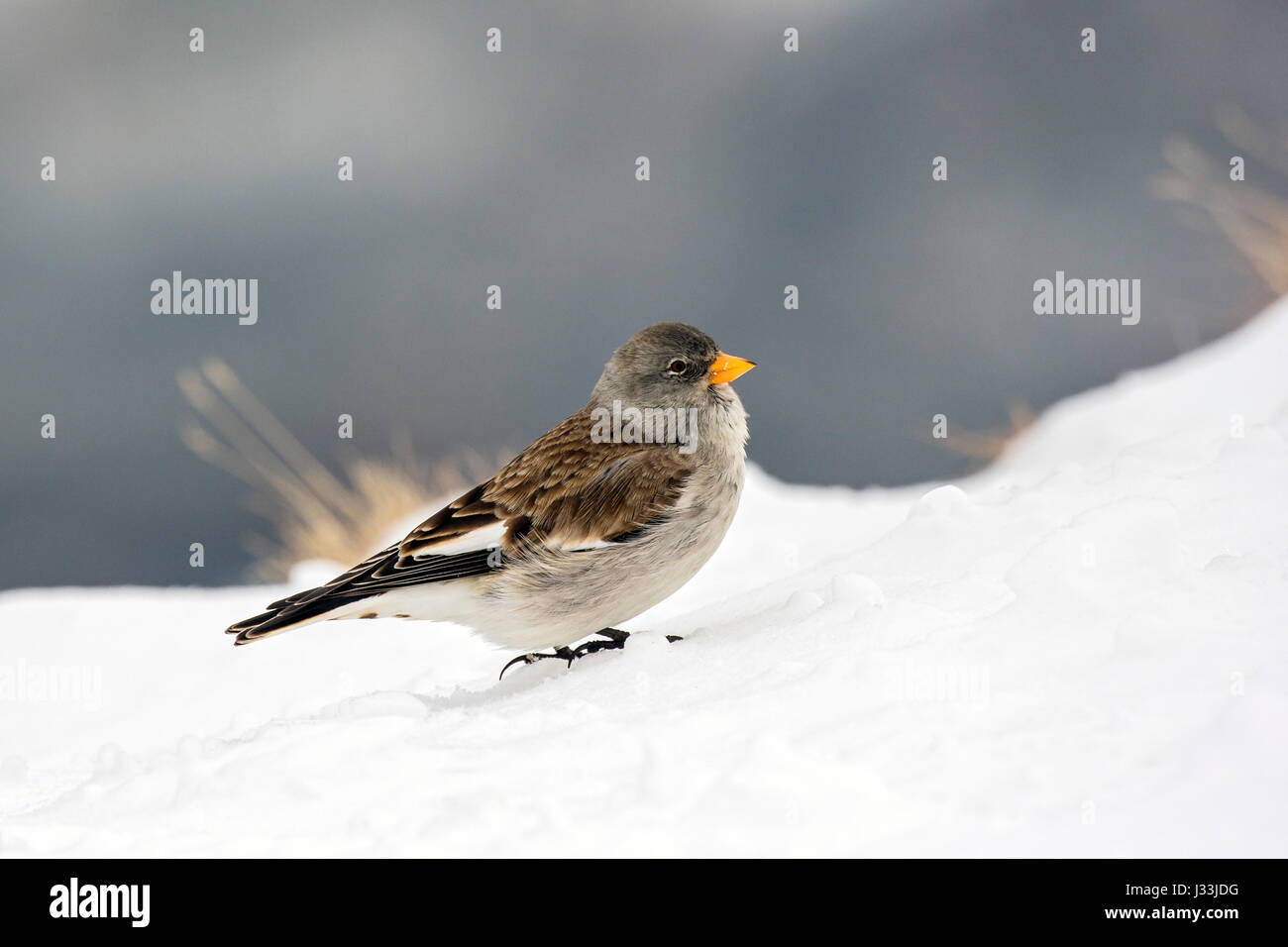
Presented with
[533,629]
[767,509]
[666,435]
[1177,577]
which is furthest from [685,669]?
[767,509]

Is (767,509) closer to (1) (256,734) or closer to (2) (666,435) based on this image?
(2) (666,435)

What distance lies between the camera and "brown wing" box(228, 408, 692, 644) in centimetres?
371

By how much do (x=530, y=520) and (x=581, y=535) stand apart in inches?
7.5

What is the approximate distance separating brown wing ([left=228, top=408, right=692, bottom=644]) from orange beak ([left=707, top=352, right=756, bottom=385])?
1.09 ft

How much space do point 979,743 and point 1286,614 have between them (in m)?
1.00

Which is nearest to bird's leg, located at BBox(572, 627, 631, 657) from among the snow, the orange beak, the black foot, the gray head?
the black foot

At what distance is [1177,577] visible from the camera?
3096 mm

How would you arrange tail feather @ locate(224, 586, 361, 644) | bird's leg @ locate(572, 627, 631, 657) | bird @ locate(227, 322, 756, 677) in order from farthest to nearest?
bird's leg @ locate(572, 627, 631, 657) → bird @ locate(227, 322, 756, 677) → tail feather @ locate(224, 586, 361, 644)

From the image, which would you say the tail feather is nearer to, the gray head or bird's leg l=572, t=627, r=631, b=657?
bird's leg l=572, t=627, r=631, b=657

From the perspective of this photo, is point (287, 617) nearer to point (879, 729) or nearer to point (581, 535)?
point (581, 535)

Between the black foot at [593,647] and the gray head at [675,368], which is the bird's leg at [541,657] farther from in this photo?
the gray head at [675,368]

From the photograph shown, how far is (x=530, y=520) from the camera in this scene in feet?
12.5

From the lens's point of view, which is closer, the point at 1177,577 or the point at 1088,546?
the point at 1177,577
